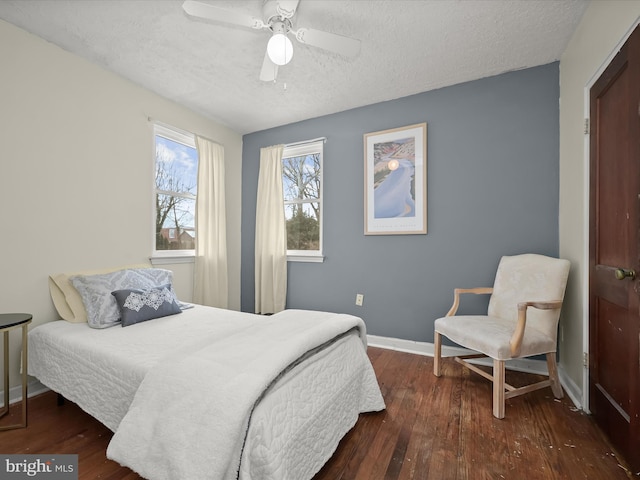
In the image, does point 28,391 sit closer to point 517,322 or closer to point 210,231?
point 210,231

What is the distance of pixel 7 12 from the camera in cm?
191

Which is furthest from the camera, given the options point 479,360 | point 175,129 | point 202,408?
point 175,129

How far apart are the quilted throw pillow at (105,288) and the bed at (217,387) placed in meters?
0.04

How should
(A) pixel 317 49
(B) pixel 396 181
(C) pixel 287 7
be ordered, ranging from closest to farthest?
(C) pixel 287 7 < (A) pixel 317 49 < (B) pixel 396 181

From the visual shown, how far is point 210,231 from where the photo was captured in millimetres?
3430

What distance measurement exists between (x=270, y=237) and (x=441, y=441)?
2699 millimetres

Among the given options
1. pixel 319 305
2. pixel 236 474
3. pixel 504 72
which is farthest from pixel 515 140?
pixel 236 474

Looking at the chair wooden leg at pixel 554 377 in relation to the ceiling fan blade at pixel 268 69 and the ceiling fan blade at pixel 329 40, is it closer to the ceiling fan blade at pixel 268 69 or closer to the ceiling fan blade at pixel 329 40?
the ceiling fan blade at pixel 329 40

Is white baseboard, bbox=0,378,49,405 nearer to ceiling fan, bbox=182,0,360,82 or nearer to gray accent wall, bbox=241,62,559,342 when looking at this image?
gray accent wall, bbox=241,62,559,342

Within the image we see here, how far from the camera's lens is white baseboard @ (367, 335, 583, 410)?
2.04 m

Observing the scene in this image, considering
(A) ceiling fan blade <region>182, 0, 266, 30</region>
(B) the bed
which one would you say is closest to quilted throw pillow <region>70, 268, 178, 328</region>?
(B) the bed

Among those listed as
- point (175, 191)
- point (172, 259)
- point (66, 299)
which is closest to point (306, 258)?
point (172, 259)

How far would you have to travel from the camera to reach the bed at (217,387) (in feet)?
3.47

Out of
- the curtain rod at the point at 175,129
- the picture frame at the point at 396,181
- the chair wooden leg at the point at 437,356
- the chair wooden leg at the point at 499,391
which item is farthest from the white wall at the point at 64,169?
the chair wooden leg at the point at 499,391
